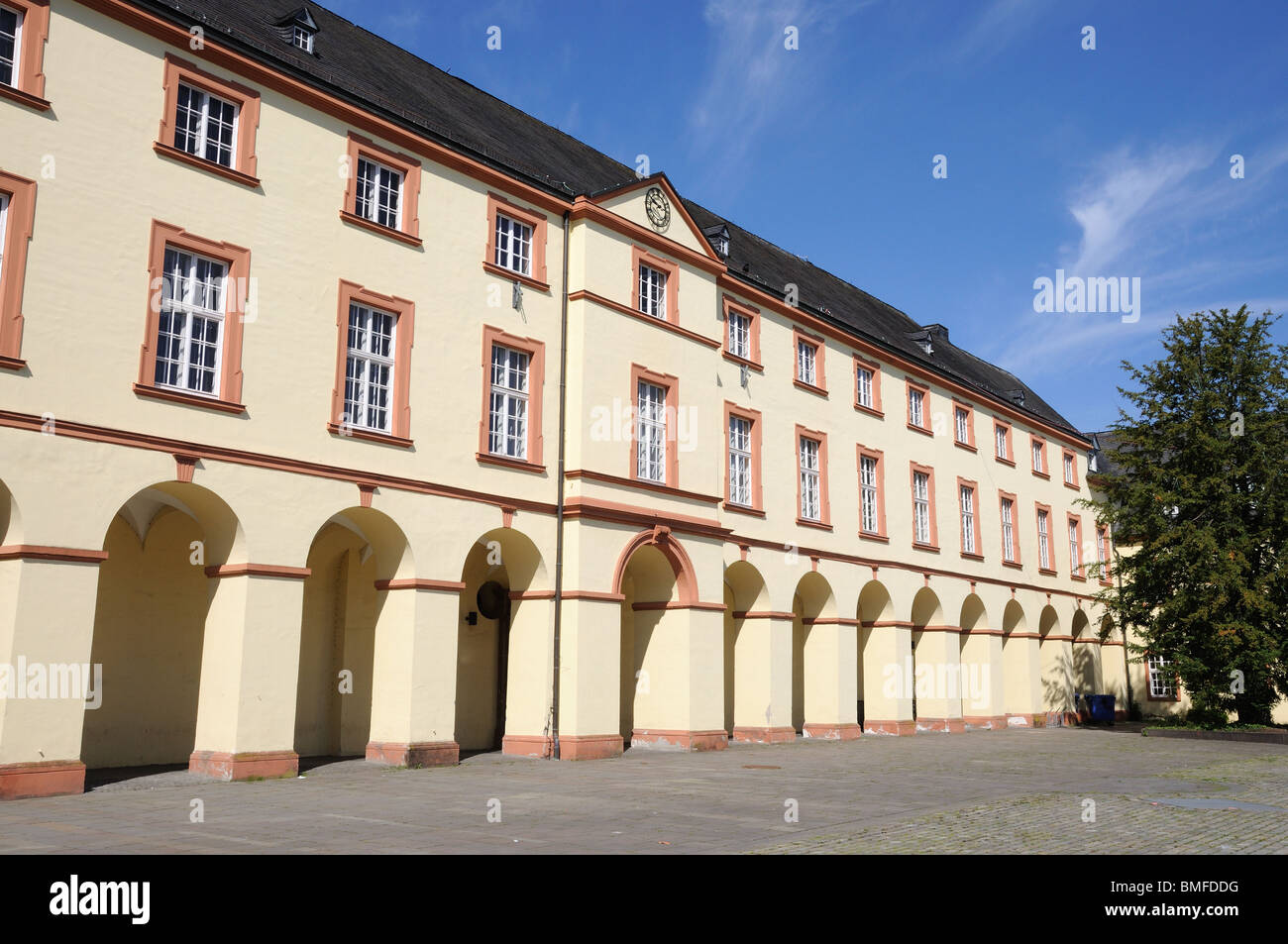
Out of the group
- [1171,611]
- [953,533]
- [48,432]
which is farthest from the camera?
[953,533]

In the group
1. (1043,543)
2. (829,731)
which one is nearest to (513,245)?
(829,731)

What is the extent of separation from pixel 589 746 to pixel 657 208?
→ 1103cm

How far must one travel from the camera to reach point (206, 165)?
16.1m

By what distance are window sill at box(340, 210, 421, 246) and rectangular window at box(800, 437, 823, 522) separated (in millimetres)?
12818

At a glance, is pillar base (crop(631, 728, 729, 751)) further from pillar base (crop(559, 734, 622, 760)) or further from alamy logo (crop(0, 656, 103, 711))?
alamy logo (crop(0, 656, 103, 711))

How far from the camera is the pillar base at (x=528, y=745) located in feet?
64.4

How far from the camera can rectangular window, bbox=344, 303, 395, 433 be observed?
17.8m

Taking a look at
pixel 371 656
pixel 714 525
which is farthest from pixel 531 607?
pixel 714 525

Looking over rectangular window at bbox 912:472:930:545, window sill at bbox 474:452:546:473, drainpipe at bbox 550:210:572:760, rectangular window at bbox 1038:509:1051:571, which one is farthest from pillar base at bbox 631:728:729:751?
rectangular window at bbox 1038:509:1051:571

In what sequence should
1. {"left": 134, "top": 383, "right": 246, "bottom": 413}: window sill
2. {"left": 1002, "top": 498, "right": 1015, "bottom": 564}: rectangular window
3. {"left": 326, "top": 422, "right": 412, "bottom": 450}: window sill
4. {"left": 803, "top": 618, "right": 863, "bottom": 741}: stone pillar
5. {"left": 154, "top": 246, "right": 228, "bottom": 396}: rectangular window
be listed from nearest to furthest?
{"left": 134, "top": 383, "right": 246, "bottom": 413}: window sill < {"left": 154, "top": 246, "right": 228, "bottom": 396}: rectangular window < {"left": 326, "top": 422, "right": 412, "bottom": 450}: window sill < {"left": 803, "top": 618, "right": 863, "bottom": 741}: stone pillar < {"left": 1002, "top": 498, "right": 1015, "bottom": 564}: rectangular window
